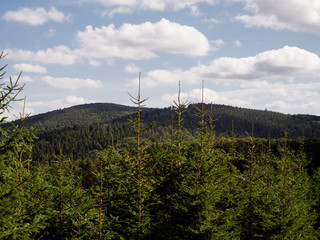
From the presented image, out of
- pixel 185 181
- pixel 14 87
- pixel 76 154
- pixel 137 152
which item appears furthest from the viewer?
pixel 76 154

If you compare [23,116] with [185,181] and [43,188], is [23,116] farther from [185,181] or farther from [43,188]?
[185,181]

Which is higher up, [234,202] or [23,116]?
[23,116]

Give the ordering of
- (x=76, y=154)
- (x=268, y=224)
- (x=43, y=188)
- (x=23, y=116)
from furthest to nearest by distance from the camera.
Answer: (x=76, y=154), (x=43, y=188), (x=268, y=224), (x=23, y=116)

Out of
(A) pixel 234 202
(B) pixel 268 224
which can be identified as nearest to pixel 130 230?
(A) pixel 234 202

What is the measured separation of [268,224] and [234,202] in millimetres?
2047

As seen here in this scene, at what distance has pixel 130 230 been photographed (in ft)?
35.6

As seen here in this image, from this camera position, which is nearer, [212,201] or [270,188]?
[212,201]

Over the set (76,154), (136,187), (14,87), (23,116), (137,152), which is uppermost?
(14,87)

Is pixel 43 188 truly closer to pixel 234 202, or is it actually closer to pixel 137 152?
pixel 137 152

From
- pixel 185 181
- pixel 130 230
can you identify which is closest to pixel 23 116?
pixel 130 230

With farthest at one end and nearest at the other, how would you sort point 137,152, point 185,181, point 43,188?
1. point 43,188
2. point 185,181
3. point 137,152

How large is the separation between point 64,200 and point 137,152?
223 inches

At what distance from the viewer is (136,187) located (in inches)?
433

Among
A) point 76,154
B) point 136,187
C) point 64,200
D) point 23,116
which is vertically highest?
point 23,116
